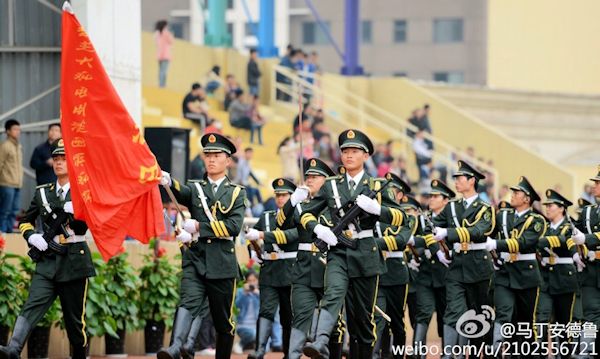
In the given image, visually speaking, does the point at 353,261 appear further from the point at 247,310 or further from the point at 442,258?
the point at 247,310

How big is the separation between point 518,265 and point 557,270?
100 centimetres

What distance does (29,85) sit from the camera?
78.9 feet

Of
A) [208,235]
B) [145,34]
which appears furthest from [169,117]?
[208,235]

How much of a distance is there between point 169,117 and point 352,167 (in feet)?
50.5

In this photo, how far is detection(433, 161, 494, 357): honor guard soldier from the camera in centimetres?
1986

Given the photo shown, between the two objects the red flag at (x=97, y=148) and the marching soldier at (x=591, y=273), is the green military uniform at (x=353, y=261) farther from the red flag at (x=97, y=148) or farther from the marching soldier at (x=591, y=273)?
the marching soldier at (x=591, y=273)

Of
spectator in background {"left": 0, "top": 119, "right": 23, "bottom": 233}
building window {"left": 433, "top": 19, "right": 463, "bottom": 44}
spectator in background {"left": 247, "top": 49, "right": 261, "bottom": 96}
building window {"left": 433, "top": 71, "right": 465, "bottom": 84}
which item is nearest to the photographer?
spectator in background {"left": 0, "top": 119, "right": 23, "bottom": 233}

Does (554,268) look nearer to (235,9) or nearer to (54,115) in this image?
(54,115)

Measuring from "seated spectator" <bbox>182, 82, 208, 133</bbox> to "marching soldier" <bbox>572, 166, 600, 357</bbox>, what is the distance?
11.1 m

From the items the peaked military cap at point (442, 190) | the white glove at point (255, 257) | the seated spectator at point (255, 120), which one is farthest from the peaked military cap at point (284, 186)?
the seated spectator at point (255, 120)

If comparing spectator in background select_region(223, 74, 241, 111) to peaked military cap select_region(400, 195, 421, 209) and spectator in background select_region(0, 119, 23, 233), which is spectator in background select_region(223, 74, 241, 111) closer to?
spectator in background select_region(0, 119, 23, 233)

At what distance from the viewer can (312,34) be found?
75.4m

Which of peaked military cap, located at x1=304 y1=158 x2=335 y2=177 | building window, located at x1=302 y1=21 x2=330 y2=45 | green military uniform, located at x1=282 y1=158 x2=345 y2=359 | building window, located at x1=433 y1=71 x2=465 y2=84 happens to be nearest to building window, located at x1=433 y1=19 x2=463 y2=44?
building window, located at x1=433 y1=71 x2=465 y2=84

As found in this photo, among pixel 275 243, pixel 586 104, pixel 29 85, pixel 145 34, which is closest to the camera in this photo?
pixel 275 243
